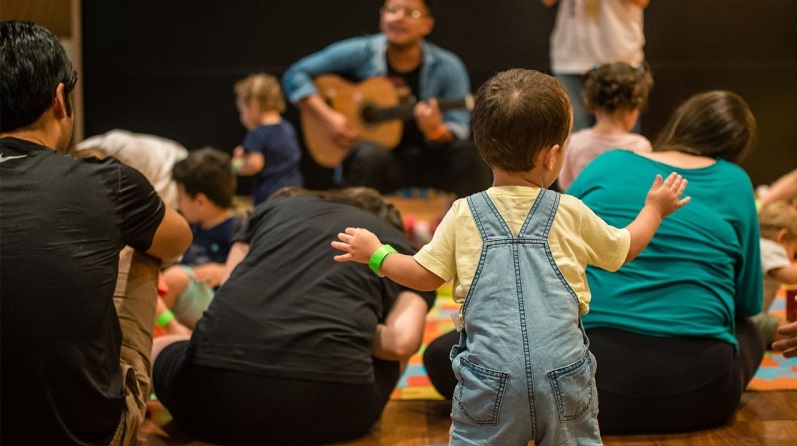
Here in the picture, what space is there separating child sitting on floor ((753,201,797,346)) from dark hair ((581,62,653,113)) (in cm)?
55

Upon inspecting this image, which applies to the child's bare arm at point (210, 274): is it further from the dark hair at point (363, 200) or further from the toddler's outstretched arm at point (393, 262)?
the toddler's outstretched arm at point (393, 262)

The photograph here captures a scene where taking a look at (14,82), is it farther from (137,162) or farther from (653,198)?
(137,162)

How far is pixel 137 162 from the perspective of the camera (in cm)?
390

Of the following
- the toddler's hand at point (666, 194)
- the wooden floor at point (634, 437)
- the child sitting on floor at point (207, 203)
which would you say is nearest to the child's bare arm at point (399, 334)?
the wooden floor at point (634, 437)

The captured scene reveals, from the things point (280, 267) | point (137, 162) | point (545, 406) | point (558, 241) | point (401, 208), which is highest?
point (558, 241)

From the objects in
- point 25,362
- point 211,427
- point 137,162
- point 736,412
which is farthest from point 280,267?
point 137,162

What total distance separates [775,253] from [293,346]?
4.90 feet

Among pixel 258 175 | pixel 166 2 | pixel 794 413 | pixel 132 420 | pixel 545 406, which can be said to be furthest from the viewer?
pixel 166 2

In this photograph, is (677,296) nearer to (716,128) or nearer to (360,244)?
(716,128)

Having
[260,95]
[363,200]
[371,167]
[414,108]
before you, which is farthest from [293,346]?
[260,95]

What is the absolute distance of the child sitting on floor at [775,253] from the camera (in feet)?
8.87

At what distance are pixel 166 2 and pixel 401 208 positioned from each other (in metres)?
1.80

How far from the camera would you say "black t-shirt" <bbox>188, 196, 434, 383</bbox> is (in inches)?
81.6

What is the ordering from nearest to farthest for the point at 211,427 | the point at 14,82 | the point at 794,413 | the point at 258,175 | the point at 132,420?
Answer: the point at 14,82
the point at 132,420
the point at 211,427
the point at 794,413
the point at 258,175
